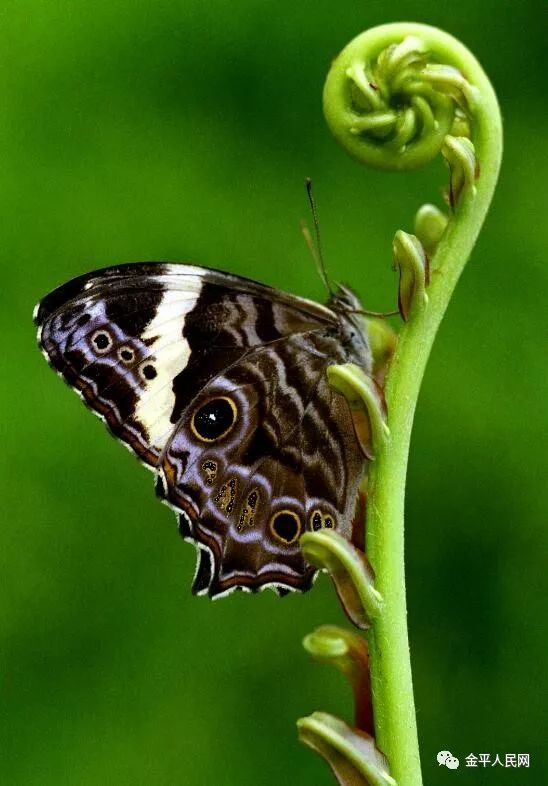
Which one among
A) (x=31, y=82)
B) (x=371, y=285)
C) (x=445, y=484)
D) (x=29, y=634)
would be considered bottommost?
(x=29, y=634)

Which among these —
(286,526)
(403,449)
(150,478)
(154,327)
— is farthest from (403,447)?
(150,478)

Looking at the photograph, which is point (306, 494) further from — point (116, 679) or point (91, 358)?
point (116, 679)

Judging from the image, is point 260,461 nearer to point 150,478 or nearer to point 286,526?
point 286,526

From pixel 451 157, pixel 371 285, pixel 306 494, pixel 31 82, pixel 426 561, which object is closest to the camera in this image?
pixel 451 157

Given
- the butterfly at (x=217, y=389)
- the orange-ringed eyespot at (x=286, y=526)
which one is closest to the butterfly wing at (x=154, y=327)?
the butterfly at (x=217, y=389)

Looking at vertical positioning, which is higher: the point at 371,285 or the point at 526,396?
the point at 371,285

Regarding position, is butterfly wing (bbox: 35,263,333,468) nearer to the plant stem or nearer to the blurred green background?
the plant stem

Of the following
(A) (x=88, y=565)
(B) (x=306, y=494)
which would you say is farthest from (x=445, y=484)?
(B) (x=306, y=494)

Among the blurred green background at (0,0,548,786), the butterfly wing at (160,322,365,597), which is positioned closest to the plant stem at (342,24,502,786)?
the butterfly wing at (160,322,365,597)
